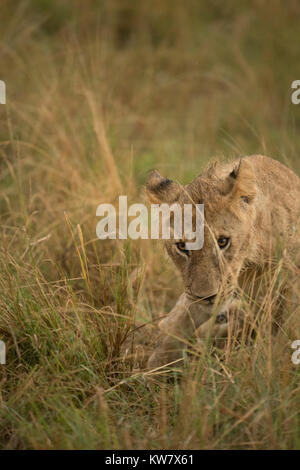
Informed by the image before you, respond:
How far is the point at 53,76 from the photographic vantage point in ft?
22.2

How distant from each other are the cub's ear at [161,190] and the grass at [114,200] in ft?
1.12

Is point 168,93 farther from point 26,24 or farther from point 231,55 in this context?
point 26,24

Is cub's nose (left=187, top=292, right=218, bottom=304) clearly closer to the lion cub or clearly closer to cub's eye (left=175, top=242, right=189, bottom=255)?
the lion cub

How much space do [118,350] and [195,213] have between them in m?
0.92


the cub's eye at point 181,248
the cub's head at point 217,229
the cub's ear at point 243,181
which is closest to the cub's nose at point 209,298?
the cub's head at point 217,229

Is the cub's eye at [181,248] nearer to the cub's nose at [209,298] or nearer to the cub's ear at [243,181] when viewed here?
the cub's nose at [209,298]

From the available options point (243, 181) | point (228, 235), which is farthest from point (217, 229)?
A: point (243, 181)

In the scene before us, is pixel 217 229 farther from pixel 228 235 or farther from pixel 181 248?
pixel 181 248

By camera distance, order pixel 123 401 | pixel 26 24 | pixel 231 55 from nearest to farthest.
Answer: pixel 123 401 → pixel 26 24 → pixel 231 55

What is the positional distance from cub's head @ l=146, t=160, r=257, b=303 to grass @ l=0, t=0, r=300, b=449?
11.5 inches

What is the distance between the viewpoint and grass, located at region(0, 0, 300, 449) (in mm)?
2912

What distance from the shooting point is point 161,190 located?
3732 mm

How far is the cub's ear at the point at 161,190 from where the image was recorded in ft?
12.1
